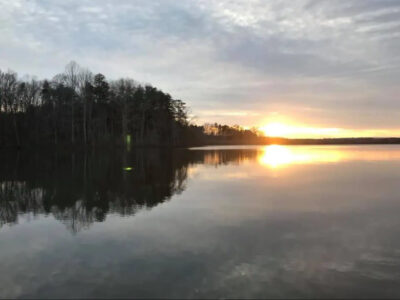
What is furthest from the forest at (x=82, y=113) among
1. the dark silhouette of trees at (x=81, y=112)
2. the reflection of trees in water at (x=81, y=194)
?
the reflection of trees in water at (x=81, y=194)

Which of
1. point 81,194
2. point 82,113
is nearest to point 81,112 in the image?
point 82,113

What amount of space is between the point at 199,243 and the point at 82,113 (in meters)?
62.0

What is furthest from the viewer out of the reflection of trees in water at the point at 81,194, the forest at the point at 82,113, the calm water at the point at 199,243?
the forest at the point at 82,113

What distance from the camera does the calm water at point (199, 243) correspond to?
5.69m

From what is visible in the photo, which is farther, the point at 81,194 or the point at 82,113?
the point at 82,113

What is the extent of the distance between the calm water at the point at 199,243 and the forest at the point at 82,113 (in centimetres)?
4787

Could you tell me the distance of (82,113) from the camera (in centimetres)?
6462

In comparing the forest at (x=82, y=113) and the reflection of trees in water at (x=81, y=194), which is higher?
the forest at (x=82, y=113)

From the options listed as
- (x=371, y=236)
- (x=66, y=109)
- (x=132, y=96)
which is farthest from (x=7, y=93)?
(x=371, y=236)

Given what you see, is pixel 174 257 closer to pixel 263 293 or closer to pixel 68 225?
pixel 263 293

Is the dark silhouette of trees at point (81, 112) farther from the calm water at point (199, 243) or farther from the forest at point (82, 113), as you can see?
the calm water at point (199, 243)

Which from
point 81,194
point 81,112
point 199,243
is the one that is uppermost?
point 81,112

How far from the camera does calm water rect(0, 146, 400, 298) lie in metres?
5.69

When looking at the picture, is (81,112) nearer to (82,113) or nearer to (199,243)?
(82,113)
